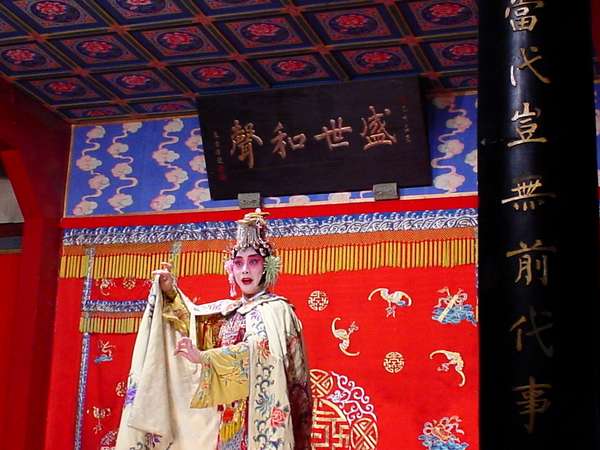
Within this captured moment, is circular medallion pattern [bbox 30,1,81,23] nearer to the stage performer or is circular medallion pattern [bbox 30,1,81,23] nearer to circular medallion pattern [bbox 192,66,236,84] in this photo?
circular medallion pattern [bbox 192,66,236,84]

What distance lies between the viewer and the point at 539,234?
2164mm

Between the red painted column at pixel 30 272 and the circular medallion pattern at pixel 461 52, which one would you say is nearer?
the circular medallion pattern at pixel 461 52

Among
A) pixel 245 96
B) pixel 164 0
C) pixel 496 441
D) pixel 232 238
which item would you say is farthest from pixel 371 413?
pixel 496 441

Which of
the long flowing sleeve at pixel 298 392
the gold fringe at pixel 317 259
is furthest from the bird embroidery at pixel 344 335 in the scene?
the long flowing sleeve at pixel 298 392

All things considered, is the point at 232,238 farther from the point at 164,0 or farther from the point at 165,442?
the point at 165,442

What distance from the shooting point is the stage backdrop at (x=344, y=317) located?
5.27 meters

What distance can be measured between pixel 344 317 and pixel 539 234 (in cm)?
338

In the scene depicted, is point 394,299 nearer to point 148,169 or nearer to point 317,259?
point 317,259

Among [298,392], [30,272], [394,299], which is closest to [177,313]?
[298,392]

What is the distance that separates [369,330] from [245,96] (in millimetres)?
1512

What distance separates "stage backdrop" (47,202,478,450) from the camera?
17.3 ft

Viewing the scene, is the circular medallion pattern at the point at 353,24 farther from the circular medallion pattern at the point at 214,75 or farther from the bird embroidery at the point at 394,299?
the bird embroidery at the point at 394,299

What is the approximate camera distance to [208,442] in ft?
13.4

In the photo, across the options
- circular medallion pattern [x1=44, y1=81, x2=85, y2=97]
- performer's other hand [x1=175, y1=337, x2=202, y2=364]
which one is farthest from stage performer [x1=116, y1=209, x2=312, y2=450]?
circular medallion pattern [x1=44, y1=81, x2=85, y2=97]
